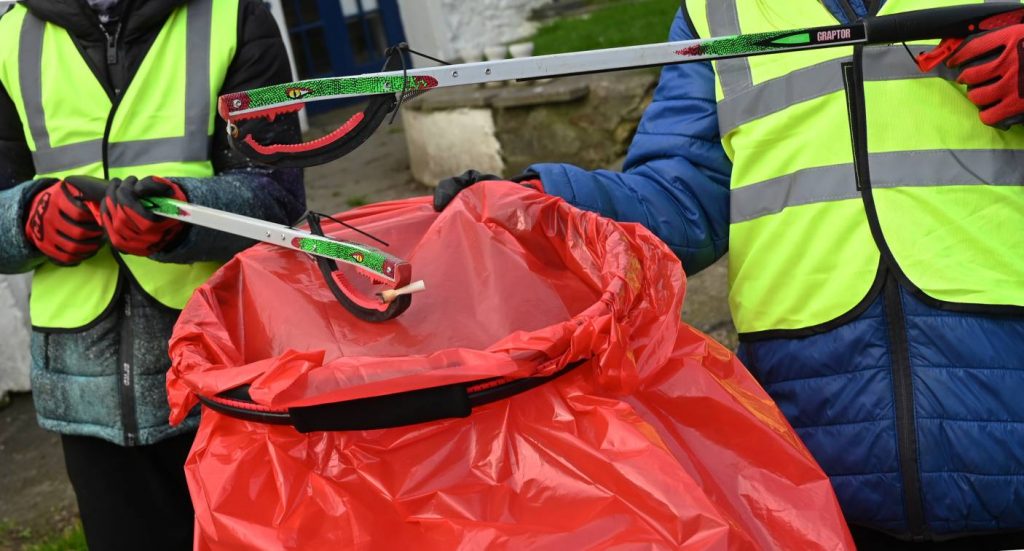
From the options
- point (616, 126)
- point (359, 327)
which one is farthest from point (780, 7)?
point (616, 126)

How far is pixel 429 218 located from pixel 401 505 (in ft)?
1.58

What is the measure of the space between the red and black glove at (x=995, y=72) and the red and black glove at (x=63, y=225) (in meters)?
1.39

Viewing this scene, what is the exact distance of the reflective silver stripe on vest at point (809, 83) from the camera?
1371mm

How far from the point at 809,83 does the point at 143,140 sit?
46.6 inches

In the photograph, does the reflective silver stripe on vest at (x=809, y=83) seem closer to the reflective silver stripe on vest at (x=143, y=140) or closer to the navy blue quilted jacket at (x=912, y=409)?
the navy blue quilted jacket at (x=912, y=409)

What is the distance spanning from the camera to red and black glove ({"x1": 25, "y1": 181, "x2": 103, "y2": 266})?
1.75 meters

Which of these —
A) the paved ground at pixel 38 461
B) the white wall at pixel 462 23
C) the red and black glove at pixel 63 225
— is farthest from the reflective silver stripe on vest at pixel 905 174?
the white wall at pixel 462 23

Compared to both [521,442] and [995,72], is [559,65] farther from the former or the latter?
[995,72]

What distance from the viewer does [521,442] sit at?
1.11m

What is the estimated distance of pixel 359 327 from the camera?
1303 millimetres

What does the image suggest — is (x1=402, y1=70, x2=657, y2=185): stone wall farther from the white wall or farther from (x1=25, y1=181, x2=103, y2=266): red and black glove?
(x1=25, y1=181, x2=103, y2=266): red and black glove

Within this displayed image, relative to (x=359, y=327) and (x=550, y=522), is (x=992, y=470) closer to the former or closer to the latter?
(x=550, y=522)

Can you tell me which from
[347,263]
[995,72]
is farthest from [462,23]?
[995,72]

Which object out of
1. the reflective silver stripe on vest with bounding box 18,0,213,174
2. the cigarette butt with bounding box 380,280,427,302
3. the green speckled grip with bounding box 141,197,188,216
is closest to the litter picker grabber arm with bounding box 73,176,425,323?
the cigarette butt with bounding box 380,280,427,302
